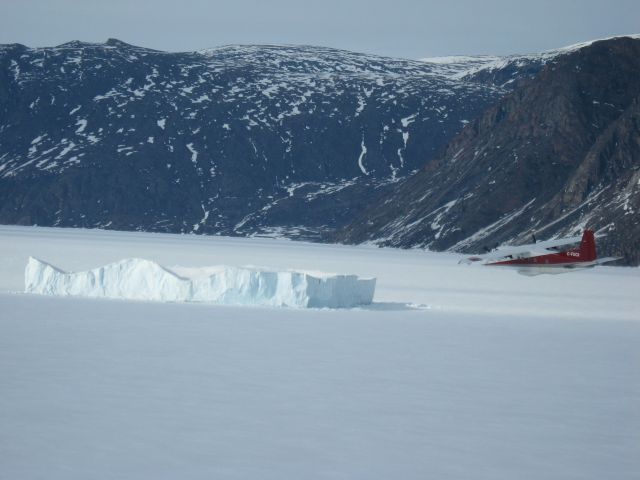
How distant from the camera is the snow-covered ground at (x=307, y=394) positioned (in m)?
18.1

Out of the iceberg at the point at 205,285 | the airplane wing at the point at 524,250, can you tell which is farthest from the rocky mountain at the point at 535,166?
the iceberg at the point at 205,285

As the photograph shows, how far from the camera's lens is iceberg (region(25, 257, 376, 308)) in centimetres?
4766

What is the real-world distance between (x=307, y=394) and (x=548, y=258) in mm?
58617

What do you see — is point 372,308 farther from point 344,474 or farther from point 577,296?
point 344,474

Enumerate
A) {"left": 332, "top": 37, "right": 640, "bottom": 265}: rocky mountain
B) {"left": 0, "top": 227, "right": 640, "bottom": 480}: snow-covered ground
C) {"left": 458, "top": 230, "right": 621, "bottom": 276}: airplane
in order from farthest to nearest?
1. {"left": 332, "top": 37, "right": 640, "bottom": 265}: rocky mountain
2. {"left": 458, "top": 230, "right": 621, "bottom": 276}: airplane
3. {"left": 0, "top": 227, "right": 640, "bottom": 480}: snow-covered ground

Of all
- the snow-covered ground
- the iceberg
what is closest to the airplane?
the iceberg

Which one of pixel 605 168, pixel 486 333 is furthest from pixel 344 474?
pixel 605 168

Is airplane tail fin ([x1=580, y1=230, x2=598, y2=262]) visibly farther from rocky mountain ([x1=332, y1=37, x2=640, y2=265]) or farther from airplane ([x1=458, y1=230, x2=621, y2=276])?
rocky mountain ([x1=332, y1=37, x2=640, y2=265])

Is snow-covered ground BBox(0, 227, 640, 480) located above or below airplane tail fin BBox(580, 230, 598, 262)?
below

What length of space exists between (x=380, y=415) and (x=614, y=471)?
18.0 ft

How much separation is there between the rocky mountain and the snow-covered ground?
93.8 meters

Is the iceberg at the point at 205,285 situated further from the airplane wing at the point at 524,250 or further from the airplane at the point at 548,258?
the airplane at the point at 548,258

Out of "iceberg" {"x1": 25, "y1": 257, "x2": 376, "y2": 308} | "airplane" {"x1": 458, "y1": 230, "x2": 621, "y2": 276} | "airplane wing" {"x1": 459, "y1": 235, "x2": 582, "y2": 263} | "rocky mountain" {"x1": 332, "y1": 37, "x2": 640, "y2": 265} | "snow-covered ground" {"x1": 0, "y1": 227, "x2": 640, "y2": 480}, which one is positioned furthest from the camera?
"rocky mountain" {"x1": 332, "y1": 37, "x2": 640, "y2": 265}

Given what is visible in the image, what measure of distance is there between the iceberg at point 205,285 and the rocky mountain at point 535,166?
85294 mm
